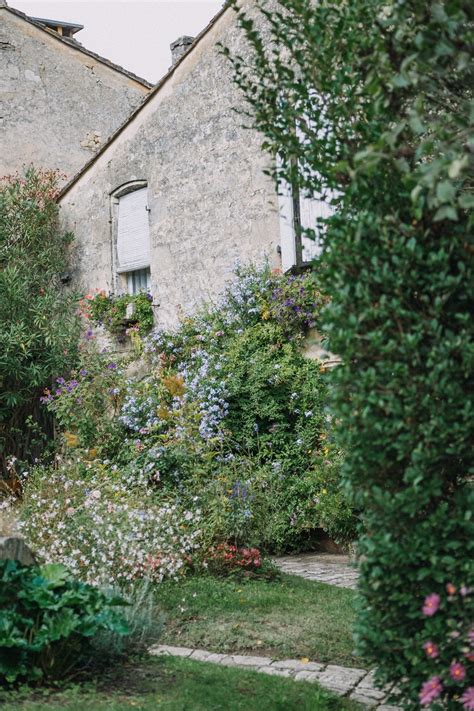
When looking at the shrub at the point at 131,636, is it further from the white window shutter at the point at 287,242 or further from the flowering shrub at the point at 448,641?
the white window shutter at the point at 287,242

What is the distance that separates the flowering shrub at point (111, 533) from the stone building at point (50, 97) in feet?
24.9

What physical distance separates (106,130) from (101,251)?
322cm

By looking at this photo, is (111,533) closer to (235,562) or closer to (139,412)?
(235,562)

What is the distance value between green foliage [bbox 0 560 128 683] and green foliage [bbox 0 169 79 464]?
289 inches

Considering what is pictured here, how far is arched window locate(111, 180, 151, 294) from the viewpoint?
38.2 feet

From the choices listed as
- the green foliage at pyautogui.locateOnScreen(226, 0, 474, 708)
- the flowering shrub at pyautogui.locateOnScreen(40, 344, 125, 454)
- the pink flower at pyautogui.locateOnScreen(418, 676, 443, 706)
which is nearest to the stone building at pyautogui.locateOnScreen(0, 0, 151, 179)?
the flowering shrub at pyautogui.locateOnScreen(40, 344, 125, 454)

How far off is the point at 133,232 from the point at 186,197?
4.27ft

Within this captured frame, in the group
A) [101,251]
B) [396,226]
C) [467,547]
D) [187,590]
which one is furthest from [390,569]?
[101,251]

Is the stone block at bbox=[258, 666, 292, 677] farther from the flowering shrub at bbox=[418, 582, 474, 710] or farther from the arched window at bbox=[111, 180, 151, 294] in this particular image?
the arched window at bbox=[111, 180, 151, 294]

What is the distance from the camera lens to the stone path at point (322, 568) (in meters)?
7.07

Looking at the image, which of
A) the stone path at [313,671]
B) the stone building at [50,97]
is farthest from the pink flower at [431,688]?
the stone building at [50,97]

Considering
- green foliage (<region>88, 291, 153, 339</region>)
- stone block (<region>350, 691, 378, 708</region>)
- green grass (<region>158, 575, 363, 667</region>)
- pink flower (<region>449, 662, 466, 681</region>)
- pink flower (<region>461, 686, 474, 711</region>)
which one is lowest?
stone block (<region>350, 691, 378, 708</region>)

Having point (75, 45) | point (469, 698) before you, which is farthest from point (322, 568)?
point (75, 45)

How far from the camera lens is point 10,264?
12.0 meters
